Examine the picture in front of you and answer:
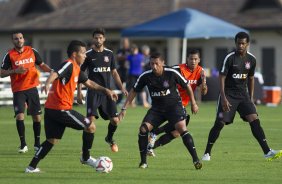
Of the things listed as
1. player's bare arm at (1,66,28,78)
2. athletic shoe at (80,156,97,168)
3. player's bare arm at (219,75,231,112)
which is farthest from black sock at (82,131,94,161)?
player's bare arm at (1,66,28,78)

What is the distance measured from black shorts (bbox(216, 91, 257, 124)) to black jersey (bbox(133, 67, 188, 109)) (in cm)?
127

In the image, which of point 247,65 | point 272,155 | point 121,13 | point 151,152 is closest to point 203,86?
point 247,65

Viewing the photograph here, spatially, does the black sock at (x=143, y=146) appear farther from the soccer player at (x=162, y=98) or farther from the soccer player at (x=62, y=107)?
the soccer player at (x=62, y=107)

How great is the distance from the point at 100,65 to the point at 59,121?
385cm

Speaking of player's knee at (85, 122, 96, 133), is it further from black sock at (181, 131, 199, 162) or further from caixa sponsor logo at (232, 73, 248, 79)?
caixa sponsor logo at (232, 73, 248, 79)

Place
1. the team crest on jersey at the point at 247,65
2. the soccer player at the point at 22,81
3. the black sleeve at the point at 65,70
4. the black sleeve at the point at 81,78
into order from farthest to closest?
the soccer player at the point at 22,81 → the team crest on jersey at the point at 247,65 → the black sleeve at the point at 81,78 → the black sleeve at the point at 65,70

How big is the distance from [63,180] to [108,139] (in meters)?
4.42

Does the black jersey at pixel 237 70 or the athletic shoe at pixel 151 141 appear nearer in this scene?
the black jersey at pixel 237 70

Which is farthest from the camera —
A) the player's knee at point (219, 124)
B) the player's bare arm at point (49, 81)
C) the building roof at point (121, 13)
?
the building roof at point (121, 13)

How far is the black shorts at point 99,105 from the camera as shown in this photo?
16.6 meters

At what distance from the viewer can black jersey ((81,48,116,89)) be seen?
54.7 ft

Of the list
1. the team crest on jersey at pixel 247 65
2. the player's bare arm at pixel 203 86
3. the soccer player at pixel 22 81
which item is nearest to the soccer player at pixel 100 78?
the soccer player at pixel 22 81

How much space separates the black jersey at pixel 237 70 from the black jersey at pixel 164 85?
1261 mm

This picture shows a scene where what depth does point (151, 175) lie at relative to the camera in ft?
42.1
